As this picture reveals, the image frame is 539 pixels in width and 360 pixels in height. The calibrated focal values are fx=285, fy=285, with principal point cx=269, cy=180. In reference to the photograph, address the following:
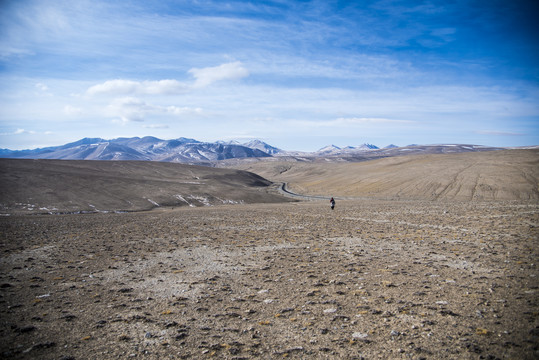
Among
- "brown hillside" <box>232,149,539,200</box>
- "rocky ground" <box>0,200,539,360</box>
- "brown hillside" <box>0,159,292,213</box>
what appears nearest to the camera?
"rocky ground" <box>0,200,539,360</box>

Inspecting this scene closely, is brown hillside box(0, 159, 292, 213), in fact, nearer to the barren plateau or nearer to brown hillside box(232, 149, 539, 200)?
the barren plateau

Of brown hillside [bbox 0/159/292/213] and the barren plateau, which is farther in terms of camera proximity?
brown hillside [bbox 0/159/292/213]

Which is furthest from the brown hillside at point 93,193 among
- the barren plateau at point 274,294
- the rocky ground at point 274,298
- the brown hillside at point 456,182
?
the rocky ground at point 274,298

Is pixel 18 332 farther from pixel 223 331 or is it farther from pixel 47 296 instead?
pixel 223 331

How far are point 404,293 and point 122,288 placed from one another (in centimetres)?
894

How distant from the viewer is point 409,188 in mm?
65438

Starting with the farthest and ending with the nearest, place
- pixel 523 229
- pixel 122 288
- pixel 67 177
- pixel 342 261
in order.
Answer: pixel 67 177, pixel 523 229, pixel 342 261, pixel 122 288

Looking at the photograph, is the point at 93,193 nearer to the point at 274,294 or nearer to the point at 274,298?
the point at 274,294

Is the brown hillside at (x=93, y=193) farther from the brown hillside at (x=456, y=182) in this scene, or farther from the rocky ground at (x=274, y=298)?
the rocky ground at (x=274, y=298)

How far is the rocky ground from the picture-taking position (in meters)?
6.09

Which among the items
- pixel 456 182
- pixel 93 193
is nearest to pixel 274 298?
pixel 93 193

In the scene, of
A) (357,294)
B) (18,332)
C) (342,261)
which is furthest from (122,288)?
(342,261)

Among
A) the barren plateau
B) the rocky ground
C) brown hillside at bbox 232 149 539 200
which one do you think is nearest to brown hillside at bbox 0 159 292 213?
the barren plateau

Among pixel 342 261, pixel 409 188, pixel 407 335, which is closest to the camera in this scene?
pixel 407 335
